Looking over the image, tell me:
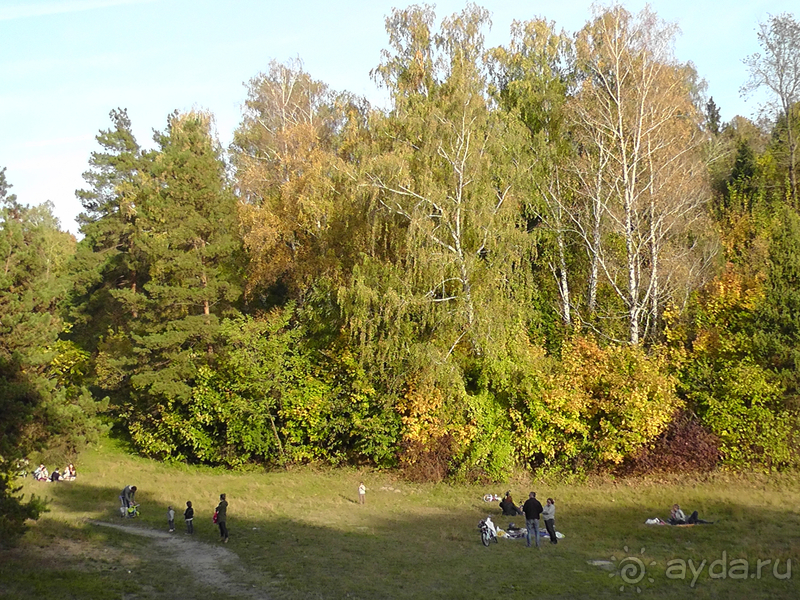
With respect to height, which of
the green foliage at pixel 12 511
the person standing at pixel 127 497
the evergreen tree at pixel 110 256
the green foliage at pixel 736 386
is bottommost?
the person standing at pixel 127 497

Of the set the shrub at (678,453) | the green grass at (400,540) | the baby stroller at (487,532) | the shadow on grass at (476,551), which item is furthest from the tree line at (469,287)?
the baby stroller at (487,532)

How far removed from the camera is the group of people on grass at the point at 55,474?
31.4 metres

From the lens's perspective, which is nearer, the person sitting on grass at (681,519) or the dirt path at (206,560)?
the dirt path at (206,560)

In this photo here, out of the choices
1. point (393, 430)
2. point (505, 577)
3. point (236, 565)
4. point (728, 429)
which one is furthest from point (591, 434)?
point (236, 565)

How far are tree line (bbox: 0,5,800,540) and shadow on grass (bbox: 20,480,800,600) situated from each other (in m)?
5.70

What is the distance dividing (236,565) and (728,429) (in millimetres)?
22178

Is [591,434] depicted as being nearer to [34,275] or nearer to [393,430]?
[393,430]

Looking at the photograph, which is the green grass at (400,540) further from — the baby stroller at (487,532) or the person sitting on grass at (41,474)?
the person sitting on grass at (41,474)

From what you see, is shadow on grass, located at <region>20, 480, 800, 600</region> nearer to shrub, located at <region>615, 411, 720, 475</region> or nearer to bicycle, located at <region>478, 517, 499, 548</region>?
bicycle, located at <region>478, 517, 499, 548</region>

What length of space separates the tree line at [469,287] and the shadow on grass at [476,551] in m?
5.70

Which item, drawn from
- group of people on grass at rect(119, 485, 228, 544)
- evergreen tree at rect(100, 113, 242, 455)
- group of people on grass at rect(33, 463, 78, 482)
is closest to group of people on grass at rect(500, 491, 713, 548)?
group of people on grass at rect(119, 485, 228, 544)

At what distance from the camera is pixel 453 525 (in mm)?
22828

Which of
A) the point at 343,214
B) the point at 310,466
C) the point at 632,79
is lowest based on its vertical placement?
the point at 310,466

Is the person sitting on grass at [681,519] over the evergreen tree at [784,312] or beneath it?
beneath
